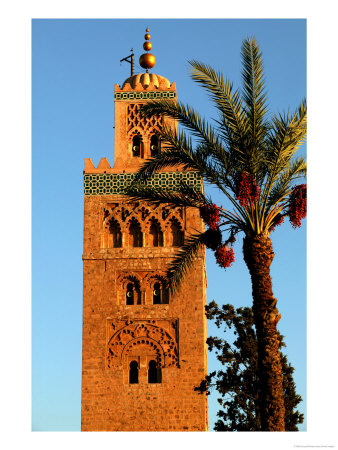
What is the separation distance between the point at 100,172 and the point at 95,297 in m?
3.47

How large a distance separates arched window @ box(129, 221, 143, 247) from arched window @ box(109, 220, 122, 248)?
30 cm

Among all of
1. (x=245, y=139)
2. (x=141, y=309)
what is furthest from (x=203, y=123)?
(x=141, y=309)

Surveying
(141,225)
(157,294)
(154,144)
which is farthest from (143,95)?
(157,294)

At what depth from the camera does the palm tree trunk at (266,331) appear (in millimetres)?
14023

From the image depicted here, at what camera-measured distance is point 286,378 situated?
2694 centimetres

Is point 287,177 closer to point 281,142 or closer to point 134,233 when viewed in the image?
point 281,142

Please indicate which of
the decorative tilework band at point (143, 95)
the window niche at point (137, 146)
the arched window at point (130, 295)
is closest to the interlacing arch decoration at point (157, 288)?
the arched window at point (130, 295)

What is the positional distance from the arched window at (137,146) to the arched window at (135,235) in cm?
227

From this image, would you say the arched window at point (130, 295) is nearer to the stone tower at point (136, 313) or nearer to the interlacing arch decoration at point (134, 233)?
the stone tower at point (136, 313)

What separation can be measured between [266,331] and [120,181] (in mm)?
11350

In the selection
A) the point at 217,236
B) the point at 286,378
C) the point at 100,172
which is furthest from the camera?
the point at 286,378

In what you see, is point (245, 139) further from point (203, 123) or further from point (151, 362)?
point (151, 362)

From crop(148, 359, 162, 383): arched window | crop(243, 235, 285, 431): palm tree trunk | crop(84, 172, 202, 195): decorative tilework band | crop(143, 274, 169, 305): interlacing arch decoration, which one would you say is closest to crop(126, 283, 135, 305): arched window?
crop(143, 274, 169, 305): interlacing arch decoration

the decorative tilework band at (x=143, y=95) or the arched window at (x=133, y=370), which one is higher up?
the decorative tilework band at (x=143, y=95)
